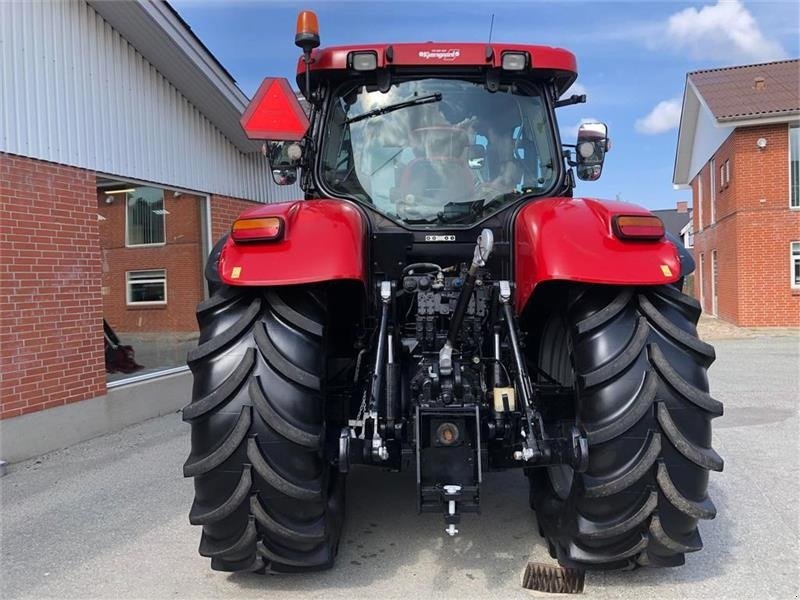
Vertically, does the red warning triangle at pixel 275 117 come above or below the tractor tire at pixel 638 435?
above

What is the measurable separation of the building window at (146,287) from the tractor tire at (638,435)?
6.16m

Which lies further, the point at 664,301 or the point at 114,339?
the point at 114,339

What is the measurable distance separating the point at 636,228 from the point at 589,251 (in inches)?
8.8

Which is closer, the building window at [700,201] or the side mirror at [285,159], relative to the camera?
the side mirror at [285,159]

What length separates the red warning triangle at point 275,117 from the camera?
3.19 m

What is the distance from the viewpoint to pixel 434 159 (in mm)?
3416

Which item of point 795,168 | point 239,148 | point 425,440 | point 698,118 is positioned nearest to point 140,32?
point 239,148

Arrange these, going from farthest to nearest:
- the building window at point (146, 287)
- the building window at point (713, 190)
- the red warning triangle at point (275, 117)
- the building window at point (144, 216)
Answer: the building window at point (713, 190)
the building window at point (146, 287)
the building window at point (144, 216)
the red warning triangle at point (275, 117)

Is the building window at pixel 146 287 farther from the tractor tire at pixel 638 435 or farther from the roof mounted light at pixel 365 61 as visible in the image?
the tractor tire at pixel 638 435

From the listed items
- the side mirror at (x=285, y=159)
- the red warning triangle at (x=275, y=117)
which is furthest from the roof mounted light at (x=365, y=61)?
the side mirror at (x=285, y=159)

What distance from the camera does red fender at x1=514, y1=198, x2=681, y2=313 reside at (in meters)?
2.64

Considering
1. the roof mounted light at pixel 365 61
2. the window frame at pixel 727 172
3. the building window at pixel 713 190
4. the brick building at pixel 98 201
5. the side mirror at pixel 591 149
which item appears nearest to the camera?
the roof mounted light at pixel 365 61

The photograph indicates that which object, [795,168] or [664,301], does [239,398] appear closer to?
[664,301]

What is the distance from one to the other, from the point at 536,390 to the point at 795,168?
15558mm
